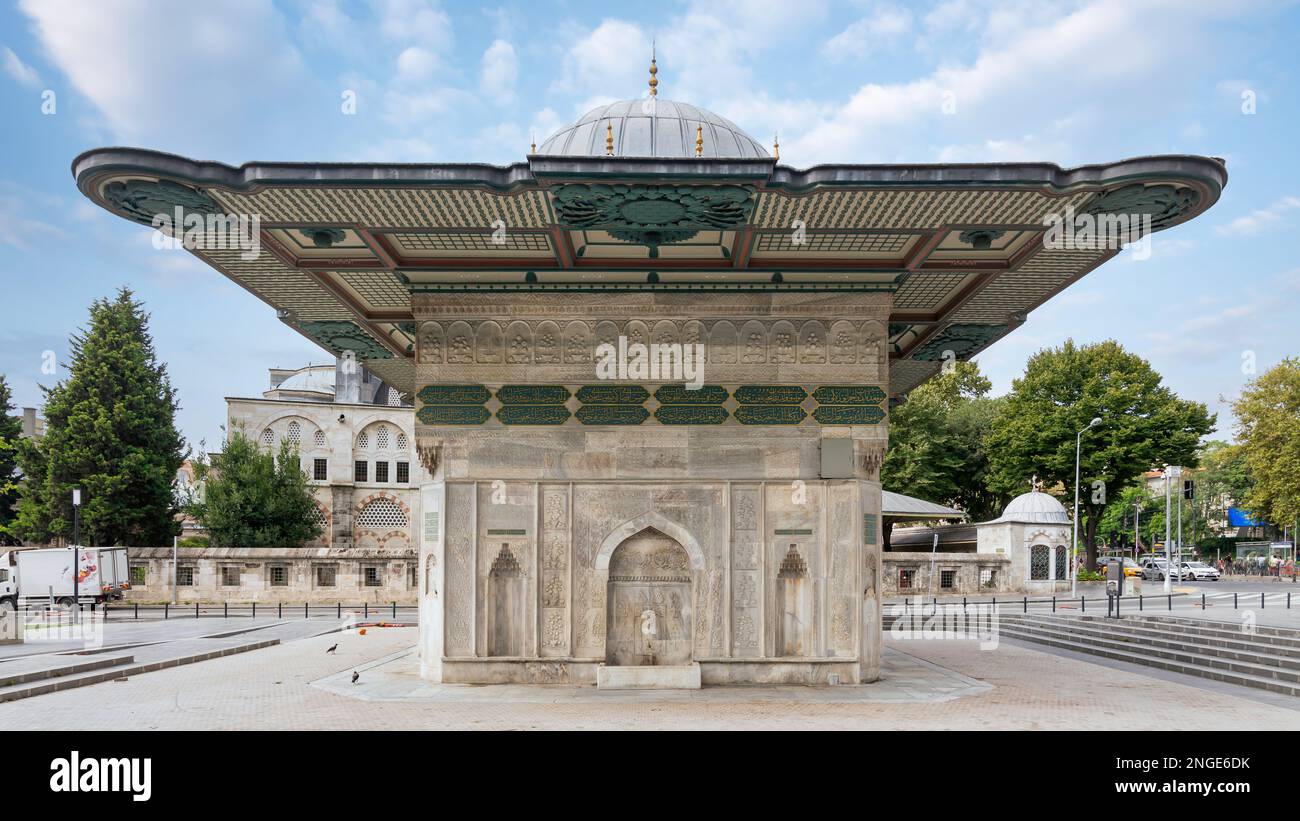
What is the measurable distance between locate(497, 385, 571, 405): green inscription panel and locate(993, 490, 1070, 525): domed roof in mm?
30606

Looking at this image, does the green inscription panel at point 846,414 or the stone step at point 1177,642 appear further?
the stone step at point 1177,642

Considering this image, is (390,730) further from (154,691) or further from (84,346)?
(84,346)

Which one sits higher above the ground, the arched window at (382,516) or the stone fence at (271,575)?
the arched window at (382,516)

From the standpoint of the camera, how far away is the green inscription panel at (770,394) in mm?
12750

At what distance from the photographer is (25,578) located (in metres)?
27.9

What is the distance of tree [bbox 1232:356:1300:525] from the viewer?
46.7m

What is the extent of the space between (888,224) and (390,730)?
788cm

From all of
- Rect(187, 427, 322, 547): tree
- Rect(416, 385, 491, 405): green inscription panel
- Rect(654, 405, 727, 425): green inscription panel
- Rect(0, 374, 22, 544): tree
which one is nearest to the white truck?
Rect(187, 427, 322, 547): tree

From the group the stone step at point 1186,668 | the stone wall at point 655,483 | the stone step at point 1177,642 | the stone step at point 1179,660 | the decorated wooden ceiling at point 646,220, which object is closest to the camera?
the decorated wooden ceiling at point 646,220

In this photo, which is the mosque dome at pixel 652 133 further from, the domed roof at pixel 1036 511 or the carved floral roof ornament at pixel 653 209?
the domed roof at pixel 1036 511

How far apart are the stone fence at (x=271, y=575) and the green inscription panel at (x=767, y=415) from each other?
25987 mm

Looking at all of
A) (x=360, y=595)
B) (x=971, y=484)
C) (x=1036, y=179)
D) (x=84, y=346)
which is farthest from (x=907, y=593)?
(x=84, y=346)

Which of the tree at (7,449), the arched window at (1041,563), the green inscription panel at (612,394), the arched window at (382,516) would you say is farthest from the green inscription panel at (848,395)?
the arched window at (382,516)

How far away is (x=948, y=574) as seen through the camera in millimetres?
37406
